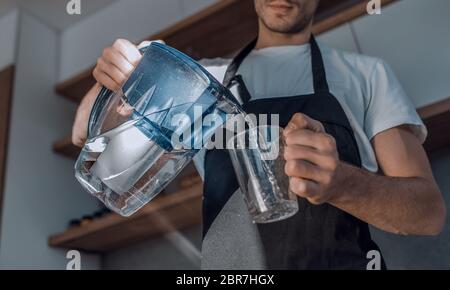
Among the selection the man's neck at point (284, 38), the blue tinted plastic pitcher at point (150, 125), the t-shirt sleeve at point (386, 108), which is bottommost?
the blue tinted plastic pitcher at point (150, 125)

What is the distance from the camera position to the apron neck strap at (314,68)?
32.4 inches

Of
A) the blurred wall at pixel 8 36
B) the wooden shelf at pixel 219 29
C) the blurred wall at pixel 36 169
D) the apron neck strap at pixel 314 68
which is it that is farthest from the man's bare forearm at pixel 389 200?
the blurred wall at pixel 8 36

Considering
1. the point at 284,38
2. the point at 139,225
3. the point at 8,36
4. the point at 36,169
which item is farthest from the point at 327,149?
the point at 8,36

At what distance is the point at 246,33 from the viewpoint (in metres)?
1.52

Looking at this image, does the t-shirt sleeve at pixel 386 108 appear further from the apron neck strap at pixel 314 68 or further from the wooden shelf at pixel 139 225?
the wooden shelf at pixel 139 225

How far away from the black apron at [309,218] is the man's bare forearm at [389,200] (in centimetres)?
9

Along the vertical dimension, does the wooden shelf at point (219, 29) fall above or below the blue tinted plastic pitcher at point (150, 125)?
above

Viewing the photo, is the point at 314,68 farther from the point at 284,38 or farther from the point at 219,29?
the point at 219,29

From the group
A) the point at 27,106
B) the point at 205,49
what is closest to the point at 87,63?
the point at 27,106

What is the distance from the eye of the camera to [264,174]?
591 mm

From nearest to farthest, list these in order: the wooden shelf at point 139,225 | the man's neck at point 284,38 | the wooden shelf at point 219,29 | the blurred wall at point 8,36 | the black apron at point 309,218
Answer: the black apron at point 309,218, the man's neck at point 284,38, the wooden shelf at point 139,225, the wooden shelf at point 219,29, the blurred wall at point 8,36

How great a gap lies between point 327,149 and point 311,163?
2 cm

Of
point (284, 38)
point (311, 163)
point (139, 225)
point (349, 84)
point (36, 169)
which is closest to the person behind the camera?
point (311, 163)
